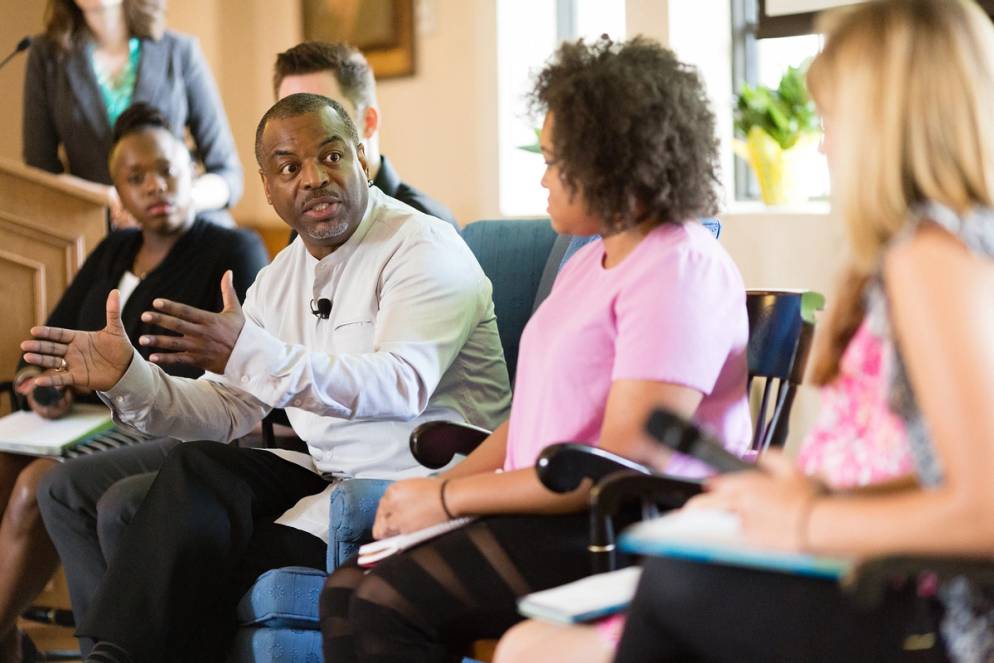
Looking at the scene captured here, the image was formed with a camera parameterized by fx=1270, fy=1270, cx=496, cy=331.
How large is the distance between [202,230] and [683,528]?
2.27 m

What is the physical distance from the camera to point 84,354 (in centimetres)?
211

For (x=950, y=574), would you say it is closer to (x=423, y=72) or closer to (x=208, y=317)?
(x=208, y=317)

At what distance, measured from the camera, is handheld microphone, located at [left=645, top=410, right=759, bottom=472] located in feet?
3.75

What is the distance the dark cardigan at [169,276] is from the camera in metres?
3.00

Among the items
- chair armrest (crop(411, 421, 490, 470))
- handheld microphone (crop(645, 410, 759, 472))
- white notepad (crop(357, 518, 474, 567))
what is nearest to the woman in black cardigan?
chair armrest (crop(411, 421, 490, 470))

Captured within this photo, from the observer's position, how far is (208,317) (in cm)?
195

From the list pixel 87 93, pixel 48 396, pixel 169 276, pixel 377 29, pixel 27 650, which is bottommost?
pixel 27 650

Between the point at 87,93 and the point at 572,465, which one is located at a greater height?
the point at 87,93

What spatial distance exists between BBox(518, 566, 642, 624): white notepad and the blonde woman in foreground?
0.34 ft

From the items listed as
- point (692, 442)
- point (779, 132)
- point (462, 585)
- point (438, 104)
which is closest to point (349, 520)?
point (462, 585)

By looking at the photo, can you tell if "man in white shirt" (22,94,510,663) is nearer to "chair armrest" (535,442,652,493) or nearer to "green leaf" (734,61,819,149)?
"chair armrest" (535,442,652,493)

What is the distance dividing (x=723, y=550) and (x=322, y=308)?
137cm

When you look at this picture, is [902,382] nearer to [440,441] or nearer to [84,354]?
[440,441]

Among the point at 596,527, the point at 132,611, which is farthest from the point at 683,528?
the point at 132,611
